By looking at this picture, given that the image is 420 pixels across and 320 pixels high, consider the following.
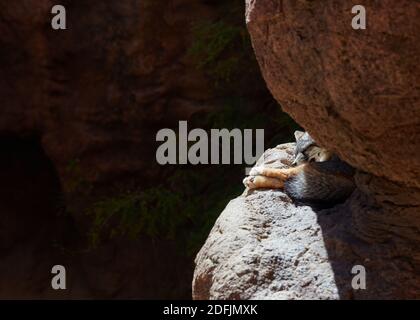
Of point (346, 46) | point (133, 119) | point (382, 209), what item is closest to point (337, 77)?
point (346, 46)

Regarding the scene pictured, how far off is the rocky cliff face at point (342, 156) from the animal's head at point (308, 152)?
0.48 metres

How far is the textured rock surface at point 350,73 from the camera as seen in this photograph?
2608 mm

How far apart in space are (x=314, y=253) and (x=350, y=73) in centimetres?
82

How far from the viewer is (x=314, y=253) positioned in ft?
10.3

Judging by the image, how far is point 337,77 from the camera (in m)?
2.79

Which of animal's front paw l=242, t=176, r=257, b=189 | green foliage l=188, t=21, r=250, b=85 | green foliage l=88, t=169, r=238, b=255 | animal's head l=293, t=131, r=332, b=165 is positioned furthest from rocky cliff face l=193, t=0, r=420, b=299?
green foliage l=188, t=21, r=250, b=85


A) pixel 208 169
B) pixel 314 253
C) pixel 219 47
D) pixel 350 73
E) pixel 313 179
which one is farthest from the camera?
pixel 208 169

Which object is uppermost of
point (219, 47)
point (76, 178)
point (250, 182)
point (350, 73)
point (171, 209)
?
point (219, 47)

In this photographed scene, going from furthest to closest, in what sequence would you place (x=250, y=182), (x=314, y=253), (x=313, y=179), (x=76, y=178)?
1. (x=76, y=178)
2. (x=250, y=182)
3. (x=313, y=179)
4. (x=314, y=253)

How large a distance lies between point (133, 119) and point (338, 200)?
422 cm

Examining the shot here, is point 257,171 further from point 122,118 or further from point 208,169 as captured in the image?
point 122,118

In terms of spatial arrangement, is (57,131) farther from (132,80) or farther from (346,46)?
(346,46)

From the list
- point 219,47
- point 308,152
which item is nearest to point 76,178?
point 219,47

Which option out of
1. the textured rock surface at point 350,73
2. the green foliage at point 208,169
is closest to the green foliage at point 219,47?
the green foliage at point 208,169
